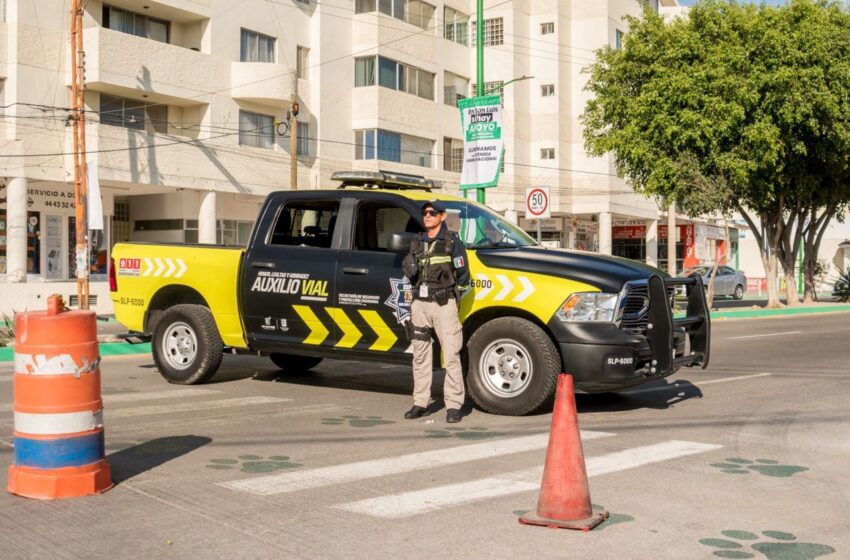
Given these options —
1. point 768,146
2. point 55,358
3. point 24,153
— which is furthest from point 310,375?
point 768,146

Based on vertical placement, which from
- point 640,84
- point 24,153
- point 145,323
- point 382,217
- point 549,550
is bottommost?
point 549,550

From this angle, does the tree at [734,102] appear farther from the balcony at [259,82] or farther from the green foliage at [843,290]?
the balcony at [259,82]

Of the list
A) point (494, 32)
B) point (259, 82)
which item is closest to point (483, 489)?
point (259, 82)

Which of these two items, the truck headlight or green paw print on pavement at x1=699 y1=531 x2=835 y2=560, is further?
the truck headlight

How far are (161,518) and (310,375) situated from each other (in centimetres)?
665

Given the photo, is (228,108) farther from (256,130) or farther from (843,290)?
(843,290)

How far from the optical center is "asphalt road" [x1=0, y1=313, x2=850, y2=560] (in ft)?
15.9

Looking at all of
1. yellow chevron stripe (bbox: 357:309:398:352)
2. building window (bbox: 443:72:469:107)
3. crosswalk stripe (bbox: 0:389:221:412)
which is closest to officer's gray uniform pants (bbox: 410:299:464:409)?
yellow chevron stripe (bbox: 357:309:398:352)

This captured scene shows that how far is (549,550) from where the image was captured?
473cm

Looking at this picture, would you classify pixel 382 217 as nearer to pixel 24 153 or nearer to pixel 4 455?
pixel 4 455

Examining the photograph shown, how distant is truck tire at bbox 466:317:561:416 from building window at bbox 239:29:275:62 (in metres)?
26.5

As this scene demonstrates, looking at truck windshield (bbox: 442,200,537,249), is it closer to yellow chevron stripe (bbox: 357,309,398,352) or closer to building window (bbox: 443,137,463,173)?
yellow chevron stripe (bbox: 357,309,398,352)

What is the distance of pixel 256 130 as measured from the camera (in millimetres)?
33625

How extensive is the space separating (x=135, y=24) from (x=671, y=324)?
2614cm
